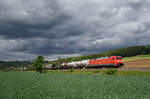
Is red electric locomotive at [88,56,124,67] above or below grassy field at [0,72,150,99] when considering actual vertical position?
above

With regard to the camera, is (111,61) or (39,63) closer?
(111,61)

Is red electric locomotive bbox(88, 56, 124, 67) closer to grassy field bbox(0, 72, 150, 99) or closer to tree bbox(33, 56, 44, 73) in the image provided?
grassy field bbox(0, 72, 150, 99)

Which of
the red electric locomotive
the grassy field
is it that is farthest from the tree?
A: the grassy field

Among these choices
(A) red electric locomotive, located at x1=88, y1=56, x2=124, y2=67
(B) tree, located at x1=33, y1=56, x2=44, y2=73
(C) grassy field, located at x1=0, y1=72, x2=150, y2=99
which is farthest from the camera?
(B) tree, located at x1=33, y1=56, x2=44, y2=73

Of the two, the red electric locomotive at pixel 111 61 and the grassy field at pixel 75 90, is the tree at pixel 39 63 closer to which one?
the red electric locomotive at pixel 111 61

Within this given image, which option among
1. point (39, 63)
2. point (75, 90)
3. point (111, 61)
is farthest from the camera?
point (39, 63)

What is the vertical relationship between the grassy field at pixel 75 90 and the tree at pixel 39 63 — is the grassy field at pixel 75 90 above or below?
below

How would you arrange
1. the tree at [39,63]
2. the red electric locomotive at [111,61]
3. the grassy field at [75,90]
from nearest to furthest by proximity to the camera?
the grassy field at [75,90] < the red electric locomotive at [111,61] < the tree at [39,63]

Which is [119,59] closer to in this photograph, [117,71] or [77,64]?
[117,71]

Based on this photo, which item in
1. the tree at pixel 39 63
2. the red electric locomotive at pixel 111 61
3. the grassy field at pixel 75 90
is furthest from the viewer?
the tree at pixel 39 63

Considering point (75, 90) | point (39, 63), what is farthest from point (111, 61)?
point (39, 63)

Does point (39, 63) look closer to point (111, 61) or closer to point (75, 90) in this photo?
point (111, 61)

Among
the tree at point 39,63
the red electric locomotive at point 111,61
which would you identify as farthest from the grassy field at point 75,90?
the tree at point 39,63

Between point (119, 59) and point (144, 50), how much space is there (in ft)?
237
